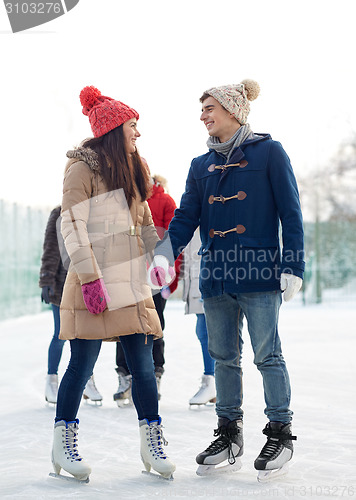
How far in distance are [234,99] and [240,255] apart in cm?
65

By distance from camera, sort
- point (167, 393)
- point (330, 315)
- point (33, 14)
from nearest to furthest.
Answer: point (167, 393) → point (33, 14) → point (330, 315)

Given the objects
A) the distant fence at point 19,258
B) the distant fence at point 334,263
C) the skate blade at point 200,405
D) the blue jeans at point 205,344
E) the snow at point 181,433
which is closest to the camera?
the snow at point 181,433

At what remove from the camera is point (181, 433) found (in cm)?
383

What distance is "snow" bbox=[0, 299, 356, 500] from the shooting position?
2793mm

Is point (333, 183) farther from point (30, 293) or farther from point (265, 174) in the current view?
point (265, 174)

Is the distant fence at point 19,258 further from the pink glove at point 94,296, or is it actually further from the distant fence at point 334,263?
the pink glove at point 94,296

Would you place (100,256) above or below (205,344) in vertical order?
above

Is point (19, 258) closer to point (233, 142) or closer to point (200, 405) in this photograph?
point (200, 405)

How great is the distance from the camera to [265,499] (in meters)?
2.62

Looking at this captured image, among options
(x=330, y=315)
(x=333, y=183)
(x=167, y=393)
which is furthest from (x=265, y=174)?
(x=333, y=183)

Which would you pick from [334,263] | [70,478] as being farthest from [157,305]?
[334,263]

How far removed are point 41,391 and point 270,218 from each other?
115 inches

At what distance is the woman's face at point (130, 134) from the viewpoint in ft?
10.0

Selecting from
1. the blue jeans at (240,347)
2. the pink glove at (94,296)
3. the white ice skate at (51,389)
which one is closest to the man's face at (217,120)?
the blue jeans at (240,347)
